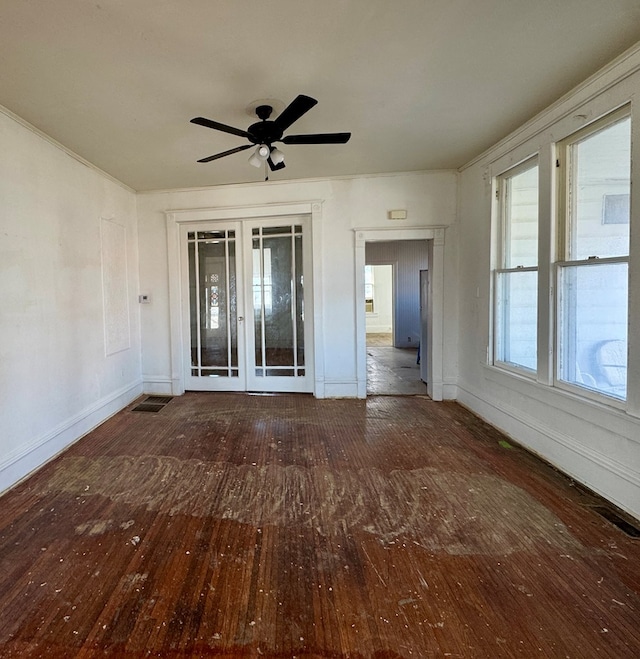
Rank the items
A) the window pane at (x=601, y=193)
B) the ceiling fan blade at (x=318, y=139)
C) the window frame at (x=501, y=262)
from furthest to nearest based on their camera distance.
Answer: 1. the window frame at (x=501, y=262)
2. the ceiling fan blade at (x=318, y=139)
3. the window pane at (x=601, y=193)

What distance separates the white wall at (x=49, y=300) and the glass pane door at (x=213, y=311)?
0.94 metres

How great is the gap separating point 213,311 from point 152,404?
1.40m

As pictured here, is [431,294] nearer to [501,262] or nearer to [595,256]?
[501,262]

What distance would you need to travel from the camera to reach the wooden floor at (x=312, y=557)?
1.35 meters

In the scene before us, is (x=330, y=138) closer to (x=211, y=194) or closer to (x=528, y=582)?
(x=211, y=194)

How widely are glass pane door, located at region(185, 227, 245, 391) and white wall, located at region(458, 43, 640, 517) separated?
9.59ft

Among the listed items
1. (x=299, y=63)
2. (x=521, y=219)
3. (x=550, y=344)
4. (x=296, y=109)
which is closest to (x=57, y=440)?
(x=296, y=109)

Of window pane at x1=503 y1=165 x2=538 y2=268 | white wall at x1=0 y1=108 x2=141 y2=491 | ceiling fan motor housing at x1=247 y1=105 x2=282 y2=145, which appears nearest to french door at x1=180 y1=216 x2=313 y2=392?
white wall at x1=0 y1=108 x2=141 y2=491

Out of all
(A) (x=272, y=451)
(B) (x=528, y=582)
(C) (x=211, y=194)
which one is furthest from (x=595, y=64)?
(C) (x=211, y=194)

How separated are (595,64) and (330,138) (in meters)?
1.75

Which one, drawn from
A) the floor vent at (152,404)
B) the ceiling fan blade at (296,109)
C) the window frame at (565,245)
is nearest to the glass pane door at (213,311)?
the floor vent at (152,404)

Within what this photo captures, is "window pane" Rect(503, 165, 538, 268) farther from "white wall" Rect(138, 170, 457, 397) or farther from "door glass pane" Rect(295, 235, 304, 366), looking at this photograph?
"door glass pane" Rect(295, 235, 304, 366)

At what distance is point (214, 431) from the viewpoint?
11.3ft

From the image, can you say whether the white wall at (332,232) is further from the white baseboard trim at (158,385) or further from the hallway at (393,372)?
the hallway at (393,372)
